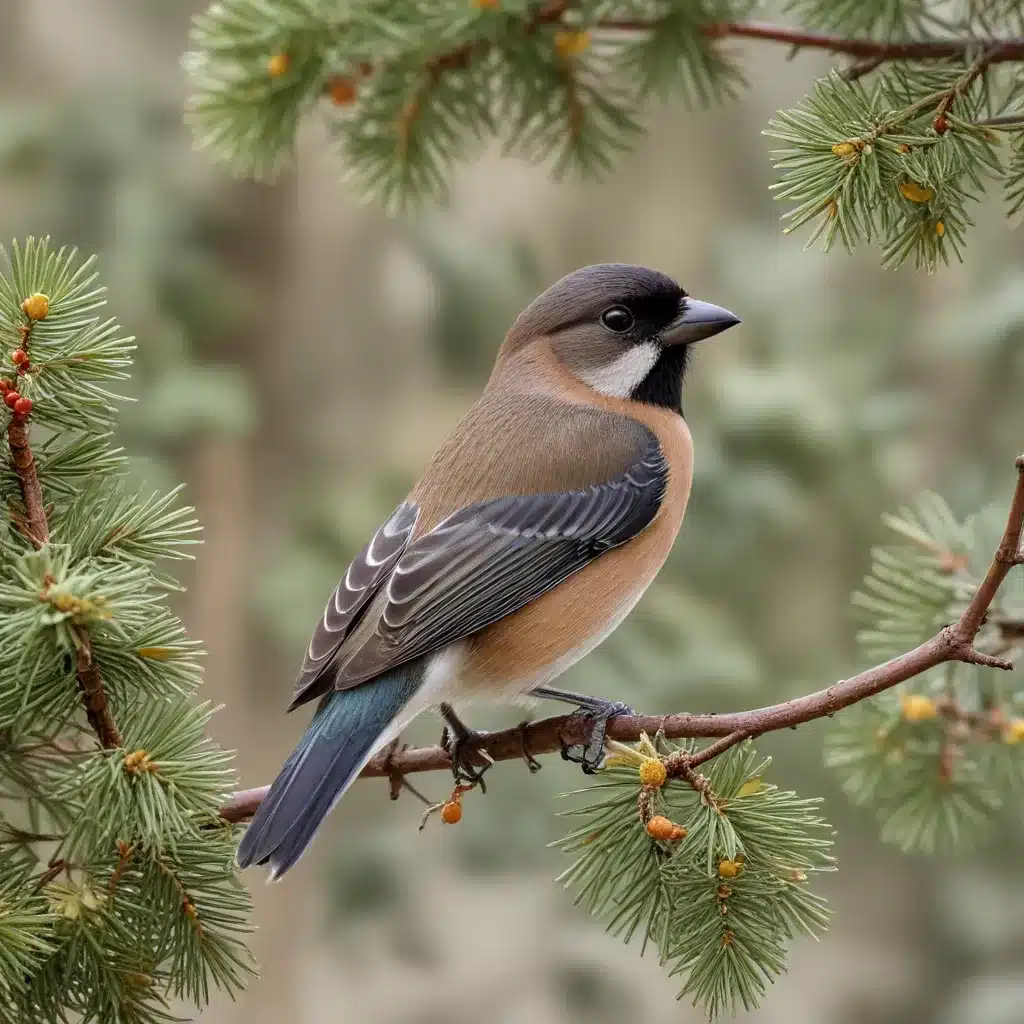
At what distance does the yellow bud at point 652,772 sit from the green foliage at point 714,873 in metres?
0.02

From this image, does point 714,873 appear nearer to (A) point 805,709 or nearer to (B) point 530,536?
(A) point 805,709

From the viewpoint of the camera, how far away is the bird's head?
2.75m

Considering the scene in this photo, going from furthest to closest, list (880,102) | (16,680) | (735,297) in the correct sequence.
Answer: (735,297), (880,102), (16,680)

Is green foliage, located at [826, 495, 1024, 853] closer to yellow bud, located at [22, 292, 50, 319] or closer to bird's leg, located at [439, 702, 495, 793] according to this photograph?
bird's leg, located at [439, 702, 495, 793]

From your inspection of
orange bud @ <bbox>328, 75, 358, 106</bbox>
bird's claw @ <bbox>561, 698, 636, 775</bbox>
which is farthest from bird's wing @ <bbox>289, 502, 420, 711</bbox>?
orange bud @ <bbox>328, 75, 358, 106</bbox>

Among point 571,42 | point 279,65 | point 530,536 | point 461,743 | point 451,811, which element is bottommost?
point 461,743

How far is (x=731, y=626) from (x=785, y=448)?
645 mm

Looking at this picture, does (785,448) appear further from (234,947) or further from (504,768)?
(234,947)

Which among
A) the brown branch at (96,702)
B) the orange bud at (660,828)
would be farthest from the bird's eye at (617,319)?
the brown branch at (96,702)

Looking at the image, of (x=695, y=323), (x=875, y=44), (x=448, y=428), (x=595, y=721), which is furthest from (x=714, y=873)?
(x=448, y=428)

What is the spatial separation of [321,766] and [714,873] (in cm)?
64

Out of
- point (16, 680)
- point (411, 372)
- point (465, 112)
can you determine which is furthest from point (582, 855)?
point (411, 372)

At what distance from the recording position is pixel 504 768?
402 cm

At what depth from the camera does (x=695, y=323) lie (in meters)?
2.71
